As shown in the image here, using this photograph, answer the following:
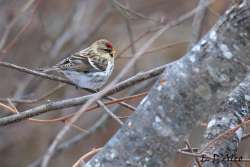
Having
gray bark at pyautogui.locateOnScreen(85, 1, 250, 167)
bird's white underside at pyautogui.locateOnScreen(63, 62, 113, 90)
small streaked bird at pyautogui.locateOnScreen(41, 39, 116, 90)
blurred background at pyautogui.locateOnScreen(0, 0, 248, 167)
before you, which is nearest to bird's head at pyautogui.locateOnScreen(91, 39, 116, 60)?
small streaked bird at pyautogui.locateOnScreen(41, 39, 116, 90)

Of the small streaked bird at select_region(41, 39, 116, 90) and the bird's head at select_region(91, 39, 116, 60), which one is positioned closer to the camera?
the small streaked bird at select_region(41, 39, 116, 90)

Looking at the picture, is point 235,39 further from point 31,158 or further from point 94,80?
point 31,158

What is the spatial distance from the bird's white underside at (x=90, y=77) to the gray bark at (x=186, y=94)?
247cm

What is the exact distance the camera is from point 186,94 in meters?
1.75

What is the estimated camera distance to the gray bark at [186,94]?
1.73 metres

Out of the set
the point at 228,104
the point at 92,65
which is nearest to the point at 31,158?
the point at 92,65

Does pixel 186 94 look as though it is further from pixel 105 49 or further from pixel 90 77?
pixel 105 49

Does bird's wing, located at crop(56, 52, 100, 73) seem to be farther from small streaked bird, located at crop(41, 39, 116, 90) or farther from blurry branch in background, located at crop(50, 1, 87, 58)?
blurry branch in background, located at crop(50, 1, 87, 58)

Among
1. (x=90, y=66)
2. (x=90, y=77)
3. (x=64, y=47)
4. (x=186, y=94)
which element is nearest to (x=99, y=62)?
(x=90, y=66)

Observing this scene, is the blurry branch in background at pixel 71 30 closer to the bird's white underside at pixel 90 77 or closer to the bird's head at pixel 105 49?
the bird's head at pixel 105 49

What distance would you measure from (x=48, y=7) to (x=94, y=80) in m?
2.54

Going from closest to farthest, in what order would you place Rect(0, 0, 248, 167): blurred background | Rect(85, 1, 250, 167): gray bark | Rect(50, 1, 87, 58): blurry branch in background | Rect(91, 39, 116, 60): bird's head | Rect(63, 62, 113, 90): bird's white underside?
1. Rect(85, 1, 250, 167): gray bark
2. Rect(63, 62, 113, 90): bird's white underside
3. Rect(91, 39, 116, 60): bird's head
4. Rect(50, 1, 87, 58): blurry branch in background
5. Rect(0, 0, 248, 167): blurred background

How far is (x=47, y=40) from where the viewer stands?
5801mm

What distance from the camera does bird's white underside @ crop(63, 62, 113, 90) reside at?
4.35 m
